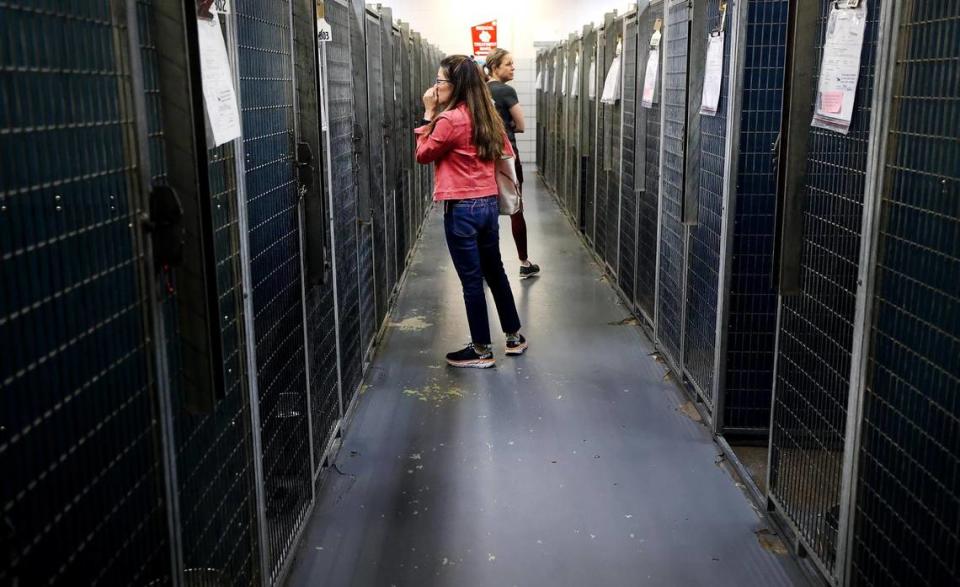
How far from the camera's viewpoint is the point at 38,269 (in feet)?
3.67

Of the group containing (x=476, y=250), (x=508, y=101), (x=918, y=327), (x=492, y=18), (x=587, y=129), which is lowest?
(x=476, y=250)

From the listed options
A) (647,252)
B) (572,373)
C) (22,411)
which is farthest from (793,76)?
(647,252)

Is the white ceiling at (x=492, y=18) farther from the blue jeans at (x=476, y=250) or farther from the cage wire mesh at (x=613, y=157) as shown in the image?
the blue jeans at (x=476, y=250)

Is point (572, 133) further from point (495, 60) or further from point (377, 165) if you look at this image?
point (377, 165)

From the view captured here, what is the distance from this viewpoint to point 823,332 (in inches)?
92.3

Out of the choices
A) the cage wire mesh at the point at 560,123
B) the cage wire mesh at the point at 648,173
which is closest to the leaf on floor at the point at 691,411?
the cage wire mesh at the point at 648,173

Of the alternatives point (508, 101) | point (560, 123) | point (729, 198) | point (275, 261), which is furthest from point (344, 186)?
point (560, 123)

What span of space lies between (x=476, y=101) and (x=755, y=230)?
1.40 m

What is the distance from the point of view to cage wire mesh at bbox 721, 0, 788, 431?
3.03m

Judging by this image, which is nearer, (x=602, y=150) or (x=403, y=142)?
(x=403, y=142)

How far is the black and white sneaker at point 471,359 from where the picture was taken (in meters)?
4.39

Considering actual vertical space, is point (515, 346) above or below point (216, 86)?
below

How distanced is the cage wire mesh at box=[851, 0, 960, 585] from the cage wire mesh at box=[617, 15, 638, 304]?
277 centimetres

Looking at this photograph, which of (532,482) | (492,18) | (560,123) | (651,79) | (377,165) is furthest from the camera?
(492,18)
